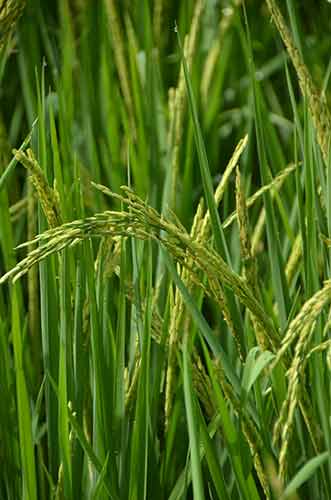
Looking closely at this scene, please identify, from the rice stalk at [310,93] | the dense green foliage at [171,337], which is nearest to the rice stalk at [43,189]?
the dense green foliage at [171,337]

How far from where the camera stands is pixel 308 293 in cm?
113

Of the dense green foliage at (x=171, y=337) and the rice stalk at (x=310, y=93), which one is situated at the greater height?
the rice stalk at (x=310, y=93)

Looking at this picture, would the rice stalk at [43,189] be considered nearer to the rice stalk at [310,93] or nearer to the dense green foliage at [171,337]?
the dense green foliage at [171,337]

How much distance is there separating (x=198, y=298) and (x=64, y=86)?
A: 30.5 inches

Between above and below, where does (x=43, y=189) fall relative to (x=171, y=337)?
above

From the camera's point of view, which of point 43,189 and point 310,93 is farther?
point 310,93

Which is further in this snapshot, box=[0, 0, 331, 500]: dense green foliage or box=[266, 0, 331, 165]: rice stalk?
box=[266, 0, 331, 165]: rice stalk

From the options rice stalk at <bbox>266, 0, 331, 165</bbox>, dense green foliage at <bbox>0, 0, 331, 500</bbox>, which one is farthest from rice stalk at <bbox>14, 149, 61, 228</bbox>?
rice stalk at <bbox>266, 0, 331, 165</bbox>

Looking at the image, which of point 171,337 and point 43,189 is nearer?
point 43,189

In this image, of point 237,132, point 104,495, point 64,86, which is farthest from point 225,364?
point 237,132

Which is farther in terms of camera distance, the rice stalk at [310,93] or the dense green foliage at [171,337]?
the rice stalk at [310,93]

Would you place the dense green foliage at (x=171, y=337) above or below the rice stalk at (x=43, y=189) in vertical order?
below

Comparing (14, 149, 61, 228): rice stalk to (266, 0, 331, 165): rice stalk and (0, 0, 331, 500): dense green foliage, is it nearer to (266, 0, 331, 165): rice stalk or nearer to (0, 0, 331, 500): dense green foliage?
(0, 0, 331, 500): dense green foliage

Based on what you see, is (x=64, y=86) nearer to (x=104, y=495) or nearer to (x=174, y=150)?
(x=174, y=150)
